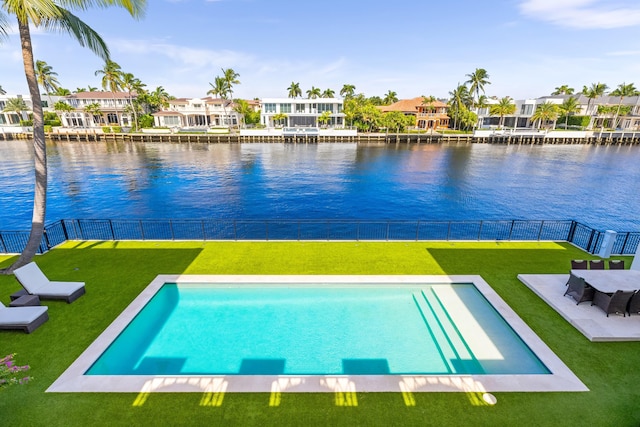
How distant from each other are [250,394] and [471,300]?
7474 mm

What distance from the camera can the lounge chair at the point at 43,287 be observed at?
362 inches

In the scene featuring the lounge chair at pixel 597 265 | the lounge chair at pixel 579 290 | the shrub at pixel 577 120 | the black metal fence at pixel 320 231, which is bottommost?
the black metal fence at pixel 320 231

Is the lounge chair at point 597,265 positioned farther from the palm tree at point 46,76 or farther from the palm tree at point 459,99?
the palm tree at point 46,76

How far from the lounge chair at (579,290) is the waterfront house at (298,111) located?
77.1 metres

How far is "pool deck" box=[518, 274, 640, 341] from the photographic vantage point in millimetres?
7840

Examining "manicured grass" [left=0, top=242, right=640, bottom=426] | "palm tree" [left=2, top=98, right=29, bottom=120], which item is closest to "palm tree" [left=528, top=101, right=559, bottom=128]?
"manicured grass" [left=0, top=242, right=640, bottom=426]

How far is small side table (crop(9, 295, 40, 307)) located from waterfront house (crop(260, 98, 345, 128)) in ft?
250

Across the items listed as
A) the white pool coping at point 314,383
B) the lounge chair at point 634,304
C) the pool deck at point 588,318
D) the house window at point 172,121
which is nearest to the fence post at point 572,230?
the pool deck at point 588,318

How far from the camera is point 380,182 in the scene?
3909cm

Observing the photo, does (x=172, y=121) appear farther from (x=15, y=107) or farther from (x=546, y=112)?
(x=546, y=112)

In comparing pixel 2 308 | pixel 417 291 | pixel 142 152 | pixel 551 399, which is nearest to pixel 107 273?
pixel 2 308

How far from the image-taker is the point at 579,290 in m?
9.23

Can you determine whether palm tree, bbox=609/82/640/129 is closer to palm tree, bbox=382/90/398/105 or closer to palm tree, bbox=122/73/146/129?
palm tree, bbox=382/90/398/105

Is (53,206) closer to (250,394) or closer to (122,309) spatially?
(122,309)
